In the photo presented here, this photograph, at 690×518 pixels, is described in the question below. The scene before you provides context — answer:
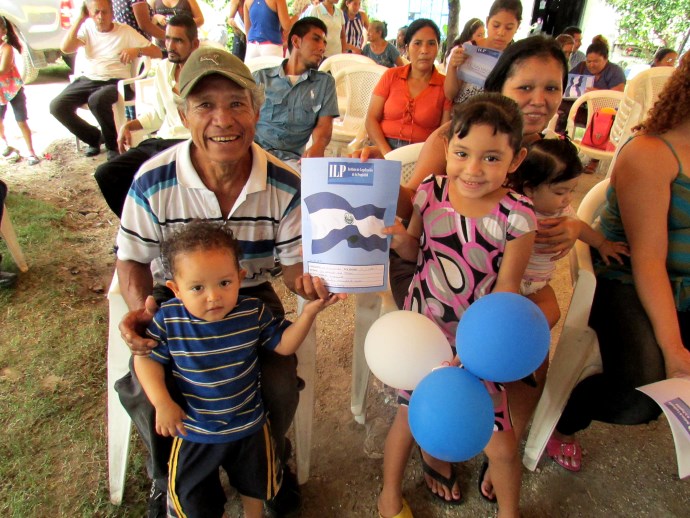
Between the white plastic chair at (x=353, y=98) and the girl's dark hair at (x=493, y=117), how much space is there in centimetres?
253

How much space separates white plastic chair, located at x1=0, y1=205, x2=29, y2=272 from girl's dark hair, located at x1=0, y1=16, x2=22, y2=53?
2751mm

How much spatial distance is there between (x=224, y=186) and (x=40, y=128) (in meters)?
5.52

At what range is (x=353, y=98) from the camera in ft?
12.4

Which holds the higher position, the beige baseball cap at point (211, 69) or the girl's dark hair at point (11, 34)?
the girl's dark hair at point (11, 34)

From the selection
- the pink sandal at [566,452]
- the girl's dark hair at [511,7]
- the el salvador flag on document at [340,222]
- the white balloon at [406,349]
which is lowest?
the pink sandal at [566,452]

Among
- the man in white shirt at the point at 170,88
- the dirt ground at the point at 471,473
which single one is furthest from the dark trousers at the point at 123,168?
the dirt ground at the point at 471,473

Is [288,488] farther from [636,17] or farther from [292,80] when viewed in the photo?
[636,17]

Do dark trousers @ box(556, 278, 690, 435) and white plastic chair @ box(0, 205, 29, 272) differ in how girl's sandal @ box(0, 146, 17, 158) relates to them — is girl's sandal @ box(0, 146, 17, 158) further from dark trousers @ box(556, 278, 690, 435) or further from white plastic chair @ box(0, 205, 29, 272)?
dark trousers @ box(556, 278, 690, 435)

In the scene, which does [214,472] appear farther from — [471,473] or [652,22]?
[652,22]

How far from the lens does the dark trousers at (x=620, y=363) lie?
1.35m

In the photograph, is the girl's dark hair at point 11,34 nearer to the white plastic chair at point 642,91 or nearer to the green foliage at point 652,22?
the white plastic chair at point 642,91

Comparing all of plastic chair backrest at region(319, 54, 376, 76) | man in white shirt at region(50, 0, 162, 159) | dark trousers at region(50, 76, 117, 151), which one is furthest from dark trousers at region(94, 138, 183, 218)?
dark trousers at region(50, 76, 117, 151)

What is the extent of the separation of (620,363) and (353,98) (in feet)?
10.0

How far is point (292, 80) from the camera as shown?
8.96 feet
